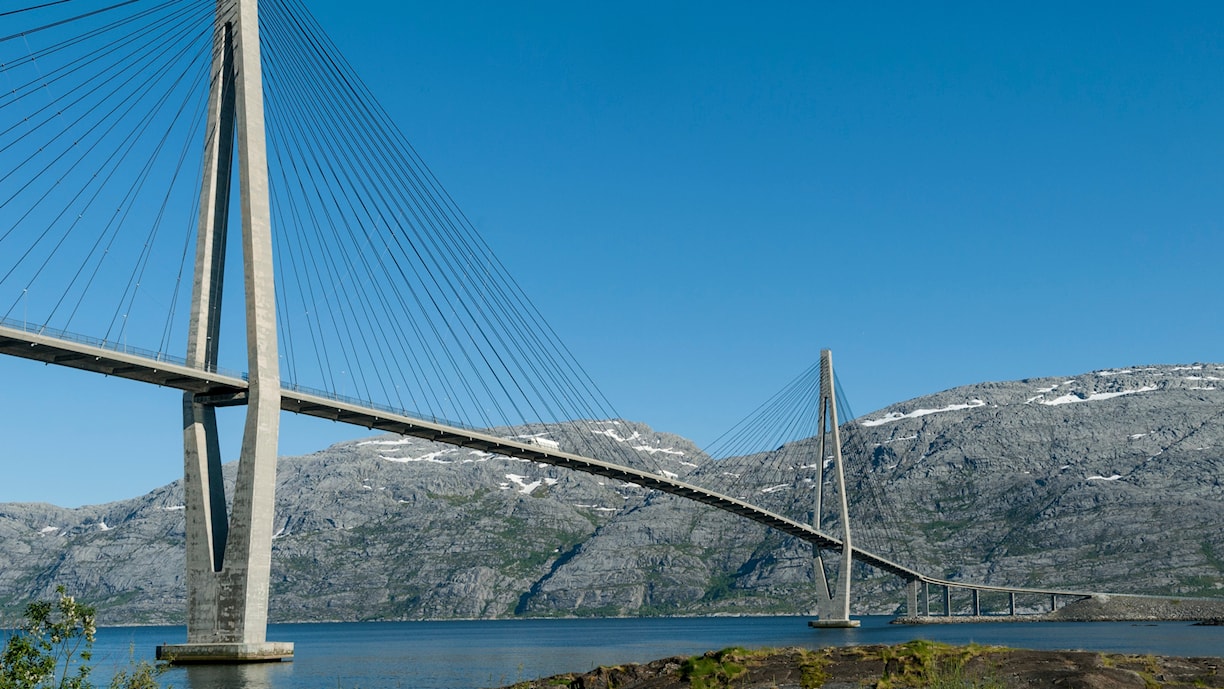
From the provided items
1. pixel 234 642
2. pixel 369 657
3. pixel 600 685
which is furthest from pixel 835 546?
pixel 600 685

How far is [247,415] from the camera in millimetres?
52031

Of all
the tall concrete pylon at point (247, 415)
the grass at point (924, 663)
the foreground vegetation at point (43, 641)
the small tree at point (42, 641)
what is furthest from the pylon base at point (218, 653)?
the small tree at point (42, 641)

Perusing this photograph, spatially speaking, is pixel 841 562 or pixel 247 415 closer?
pixel 247 415

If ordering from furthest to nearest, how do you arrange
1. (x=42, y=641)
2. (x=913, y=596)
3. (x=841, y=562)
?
(x=913, y=596), (x=841, y=562), (x=42, y=641)

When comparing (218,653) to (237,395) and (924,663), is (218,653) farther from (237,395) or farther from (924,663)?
(924,663)

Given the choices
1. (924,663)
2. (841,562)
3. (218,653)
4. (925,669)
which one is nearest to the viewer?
(925,669)

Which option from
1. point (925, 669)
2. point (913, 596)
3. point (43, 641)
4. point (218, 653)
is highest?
point (43, 641)

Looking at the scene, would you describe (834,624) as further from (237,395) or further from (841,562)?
(237,395)

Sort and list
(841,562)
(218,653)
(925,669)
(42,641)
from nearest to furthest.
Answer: (42,641) → (925,669) → (218,653) → (841,562)

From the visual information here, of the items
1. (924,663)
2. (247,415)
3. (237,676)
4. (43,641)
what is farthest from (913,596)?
(43,641)

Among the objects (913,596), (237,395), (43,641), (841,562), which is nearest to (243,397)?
(237,395)

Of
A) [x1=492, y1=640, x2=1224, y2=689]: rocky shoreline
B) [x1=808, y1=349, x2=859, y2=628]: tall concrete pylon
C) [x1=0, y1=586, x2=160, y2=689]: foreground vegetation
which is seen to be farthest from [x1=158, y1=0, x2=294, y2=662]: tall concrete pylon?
[x1=808, y1=349, x2=859, y2=628]: tall concrete pylon

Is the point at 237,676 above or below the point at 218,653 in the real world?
below

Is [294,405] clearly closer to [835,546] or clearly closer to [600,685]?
[600,685]
